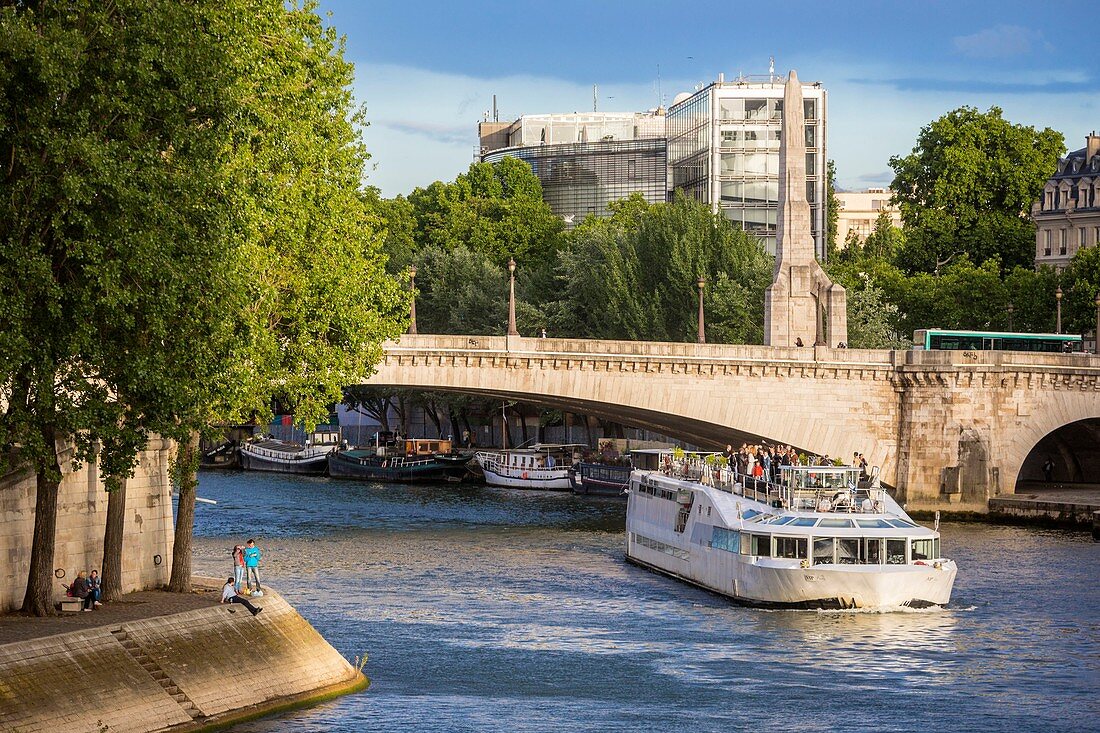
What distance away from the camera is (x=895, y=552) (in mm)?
50469

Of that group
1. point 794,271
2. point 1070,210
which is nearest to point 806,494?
point 794,271

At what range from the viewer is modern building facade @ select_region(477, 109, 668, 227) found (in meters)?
149

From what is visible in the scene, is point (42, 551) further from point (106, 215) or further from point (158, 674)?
point (106, 215)

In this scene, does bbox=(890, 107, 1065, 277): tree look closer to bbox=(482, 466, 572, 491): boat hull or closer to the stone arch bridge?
bbox=(482, 466, 572, 491): boat hull

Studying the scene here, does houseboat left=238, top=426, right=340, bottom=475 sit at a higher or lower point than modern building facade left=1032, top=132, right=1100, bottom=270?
lower

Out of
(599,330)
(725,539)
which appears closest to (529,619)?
(725,539)

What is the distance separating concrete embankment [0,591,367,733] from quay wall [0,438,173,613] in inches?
186

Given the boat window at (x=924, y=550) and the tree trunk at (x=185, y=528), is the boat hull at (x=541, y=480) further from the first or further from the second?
the tree trunk at (x=185, y=528)

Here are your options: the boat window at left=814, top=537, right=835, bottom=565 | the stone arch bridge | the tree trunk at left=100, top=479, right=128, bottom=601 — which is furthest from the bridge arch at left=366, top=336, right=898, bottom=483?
the tree trunk at left=100, top=479, right=128, bottom=601

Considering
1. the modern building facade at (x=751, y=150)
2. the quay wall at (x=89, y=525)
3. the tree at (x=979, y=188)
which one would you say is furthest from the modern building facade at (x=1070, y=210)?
the quay wall at (x=89, y=525)

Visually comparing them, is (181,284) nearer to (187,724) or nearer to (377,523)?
(187,724)

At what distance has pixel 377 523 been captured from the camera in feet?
244

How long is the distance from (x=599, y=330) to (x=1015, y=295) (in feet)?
79.0

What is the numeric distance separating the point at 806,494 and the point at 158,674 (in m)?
25.8
